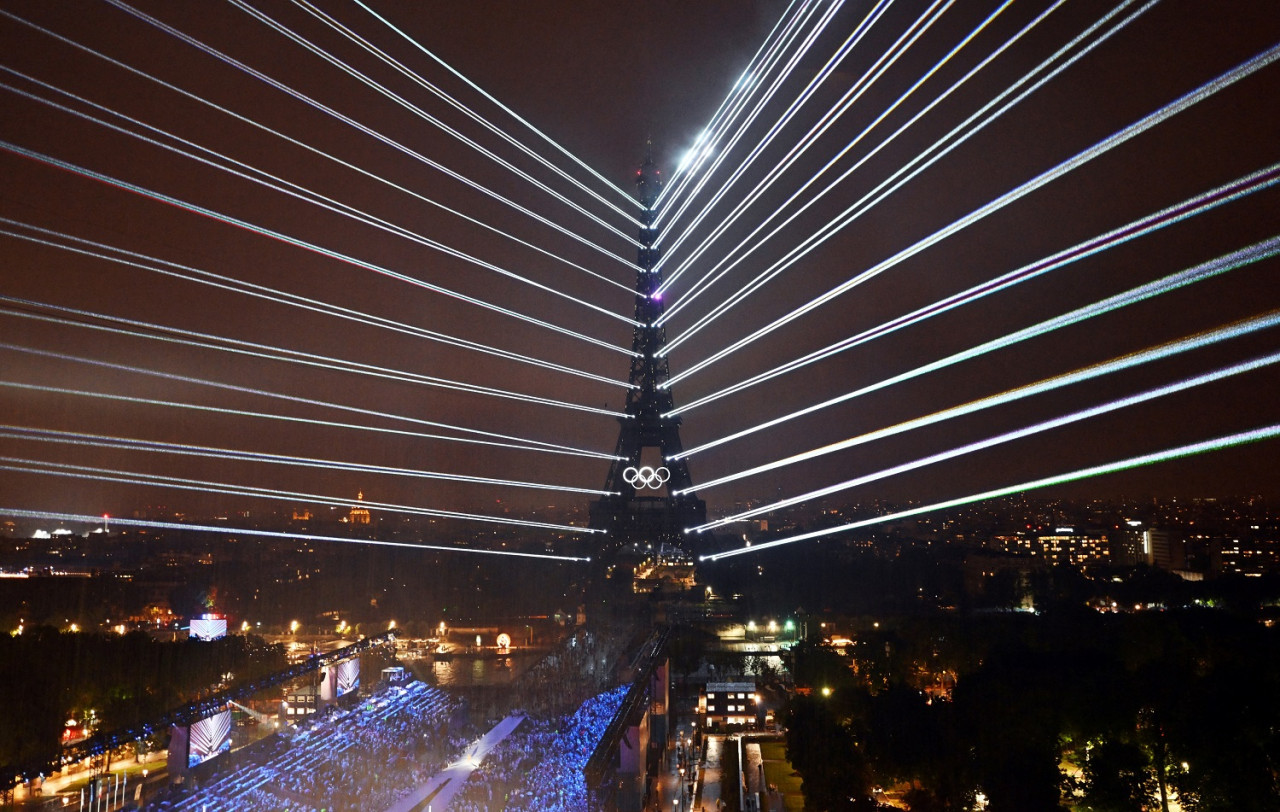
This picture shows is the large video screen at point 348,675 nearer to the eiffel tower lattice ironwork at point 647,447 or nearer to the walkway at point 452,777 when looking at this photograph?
the walkway at point 452,777

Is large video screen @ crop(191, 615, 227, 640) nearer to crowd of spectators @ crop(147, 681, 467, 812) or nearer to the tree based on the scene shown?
crowd of spectators @ crop(147, 681, 467, 812)

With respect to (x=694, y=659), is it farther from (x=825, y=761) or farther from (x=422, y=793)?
(x=422, y=793)

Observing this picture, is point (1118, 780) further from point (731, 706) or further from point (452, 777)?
point (731, 706)

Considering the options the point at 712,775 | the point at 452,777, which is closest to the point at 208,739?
the point at 452,777

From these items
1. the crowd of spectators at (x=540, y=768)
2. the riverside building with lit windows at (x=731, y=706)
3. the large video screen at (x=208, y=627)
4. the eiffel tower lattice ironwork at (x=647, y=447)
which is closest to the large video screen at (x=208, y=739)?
the crowd of spectators at (x=540, y=768)

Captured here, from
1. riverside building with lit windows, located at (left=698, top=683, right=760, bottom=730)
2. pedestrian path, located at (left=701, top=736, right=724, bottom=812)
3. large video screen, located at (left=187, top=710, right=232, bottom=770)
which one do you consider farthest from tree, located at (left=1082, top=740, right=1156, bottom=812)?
large video screen, located at (left=187, top=710, right=232, bottom=770)

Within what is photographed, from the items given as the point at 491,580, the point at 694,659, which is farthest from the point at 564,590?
the point at 694,659
